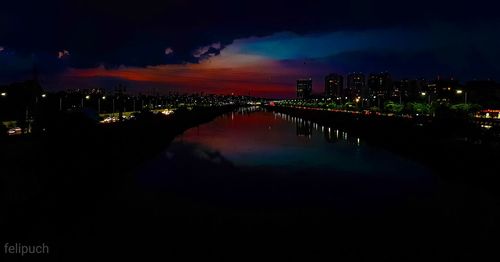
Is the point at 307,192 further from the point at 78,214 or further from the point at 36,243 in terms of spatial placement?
the point at 36,243

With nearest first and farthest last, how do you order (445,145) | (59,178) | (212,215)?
(212,215) → (59,178) → (445,145)

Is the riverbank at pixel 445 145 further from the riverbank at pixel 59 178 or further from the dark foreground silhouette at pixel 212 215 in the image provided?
the riverbank at pixel 59 178

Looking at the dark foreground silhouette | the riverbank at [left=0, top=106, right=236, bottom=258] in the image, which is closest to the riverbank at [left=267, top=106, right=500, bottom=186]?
the dark foreground silhouette

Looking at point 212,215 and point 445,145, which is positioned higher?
point 445,145

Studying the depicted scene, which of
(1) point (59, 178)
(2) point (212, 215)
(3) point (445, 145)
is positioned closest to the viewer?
(2) point (212, 215)

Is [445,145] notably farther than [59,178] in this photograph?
Yes

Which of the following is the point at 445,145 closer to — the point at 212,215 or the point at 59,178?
the point at 212,215

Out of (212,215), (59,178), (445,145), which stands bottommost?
(212,215)

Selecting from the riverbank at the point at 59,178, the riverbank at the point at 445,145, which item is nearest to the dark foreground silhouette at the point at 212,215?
the riverbank at the point at 59,178

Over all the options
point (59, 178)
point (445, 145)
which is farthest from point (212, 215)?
point (445, 145)
